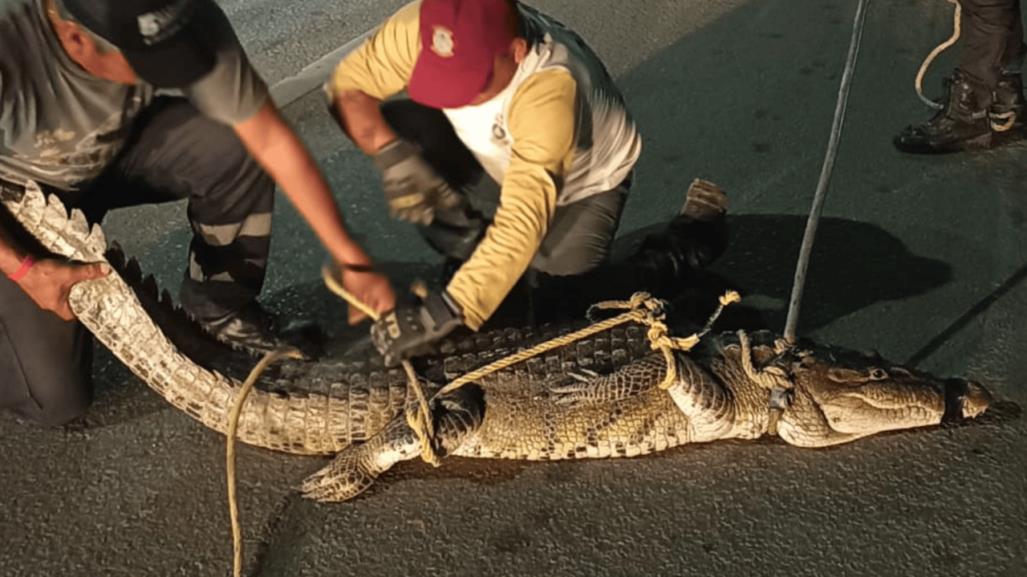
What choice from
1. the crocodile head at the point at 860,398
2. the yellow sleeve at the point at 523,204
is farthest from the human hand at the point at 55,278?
the crocodile head at the point at 860,398

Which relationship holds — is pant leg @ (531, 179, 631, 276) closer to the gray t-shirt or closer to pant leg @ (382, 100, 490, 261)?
pant leg @ (382, 100, 490, 261)

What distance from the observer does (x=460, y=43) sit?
1.21 metres

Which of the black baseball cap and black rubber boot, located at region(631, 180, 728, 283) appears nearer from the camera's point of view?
the black baseball cap

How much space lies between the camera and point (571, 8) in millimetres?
2723

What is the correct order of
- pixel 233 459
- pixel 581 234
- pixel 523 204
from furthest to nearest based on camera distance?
pixel 581 234 → pixel 233 459 → pixel 523 204

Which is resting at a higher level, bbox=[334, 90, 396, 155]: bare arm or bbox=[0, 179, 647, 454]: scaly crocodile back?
bbox=[334, 90, 396, 155]: bare arm

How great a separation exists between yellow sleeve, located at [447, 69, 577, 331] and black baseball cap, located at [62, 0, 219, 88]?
0.42m

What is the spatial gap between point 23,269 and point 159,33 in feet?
1.95

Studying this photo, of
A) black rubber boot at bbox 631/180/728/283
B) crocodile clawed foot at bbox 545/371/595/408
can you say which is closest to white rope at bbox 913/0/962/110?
black rubber boot at bbox 631/180/728/283

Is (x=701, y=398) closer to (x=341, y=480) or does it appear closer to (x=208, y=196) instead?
(x=341, y=480)

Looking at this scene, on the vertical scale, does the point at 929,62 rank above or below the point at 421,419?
above

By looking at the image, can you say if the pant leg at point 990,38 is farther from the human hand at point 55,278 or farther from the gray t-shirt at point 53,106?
the human hand at point 55,278

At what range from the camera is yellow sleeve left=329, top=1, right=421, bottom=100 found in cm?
143

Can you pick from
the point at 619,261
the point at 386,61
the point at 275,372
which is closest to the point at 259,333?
the point at 275,372
